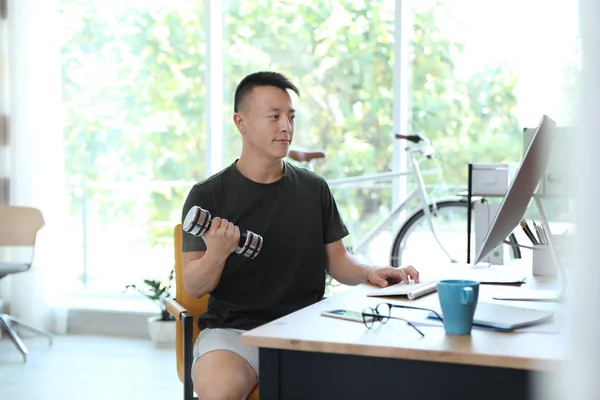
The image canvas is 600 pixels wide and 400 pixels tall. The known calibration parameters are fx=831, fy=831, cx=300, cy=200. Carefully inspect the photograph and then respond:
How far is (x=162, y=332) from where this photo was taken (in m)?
4.60

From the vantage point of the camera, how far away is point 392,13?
178 inches

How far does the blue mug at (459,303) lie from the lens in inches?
55.0

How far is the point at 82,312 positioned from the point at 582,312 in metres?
4.72

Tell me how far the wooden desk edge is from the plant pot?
3248 millimetres

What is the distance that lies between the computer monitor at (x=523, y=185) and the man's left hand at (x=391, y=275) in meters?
0.20

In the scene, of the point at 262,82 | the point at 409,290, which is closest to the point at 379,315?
the point at 409,290

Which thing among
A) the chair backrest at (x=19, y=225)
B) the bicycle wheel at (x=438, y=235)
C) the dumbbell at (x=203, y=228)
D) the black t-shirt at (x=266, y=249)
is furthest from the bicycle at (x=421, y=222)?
the dumbbell at (x=203, y=228)

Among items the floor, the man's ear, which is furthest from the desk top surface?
the floor

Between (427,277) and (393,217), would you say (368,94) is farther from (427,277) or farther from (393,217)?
(427,277)

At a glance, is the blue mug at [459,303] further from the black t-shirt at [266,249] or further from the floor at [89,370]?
the floor at [89,370]

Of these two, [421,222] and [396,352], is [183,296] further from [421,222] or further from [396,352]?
[421,222]

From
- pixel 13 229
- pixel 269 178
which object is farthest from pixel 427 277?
pixel 13 229

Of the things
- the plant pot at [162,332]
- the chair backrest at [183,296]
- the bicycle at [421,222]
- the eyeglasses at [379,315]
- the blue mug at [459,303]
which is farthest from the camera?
the plant pot at [162,332]

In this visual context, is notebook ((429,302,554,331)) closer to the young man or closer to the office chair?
the young man
